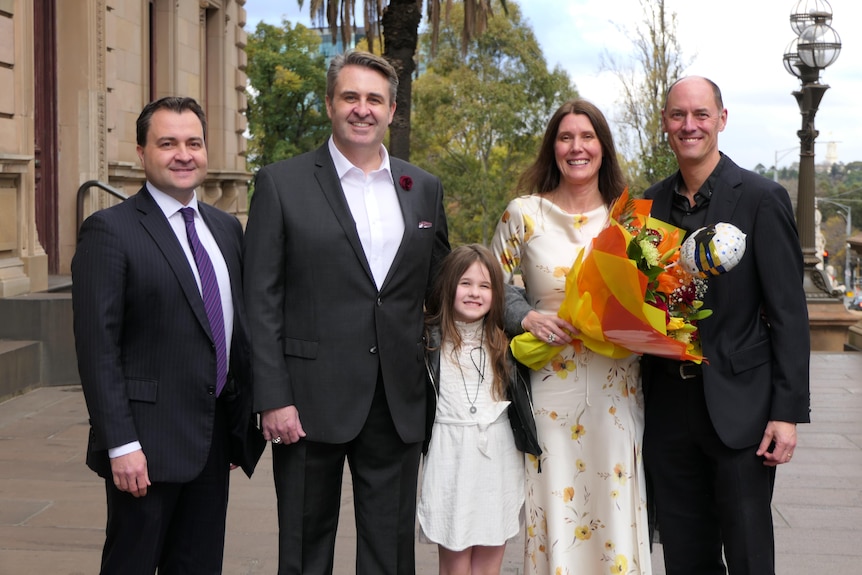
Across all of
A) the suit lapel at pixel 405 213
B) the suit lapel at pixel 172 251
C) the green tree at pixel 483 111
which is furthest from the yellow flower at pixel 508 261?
the green tree at pixel 483 111

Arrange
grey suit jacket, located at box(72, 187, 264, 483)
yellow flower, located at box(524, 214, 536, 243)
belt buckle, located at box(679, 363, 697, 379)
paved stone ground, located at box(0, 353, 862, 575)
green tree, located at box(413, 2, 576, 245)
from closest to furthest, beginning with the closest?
1. grey suit jacket, located at box(72, 187, 264, 483)
2. belt buckle, located at box(679, 363, 697, 379)
3. yellow flower, located at box(524, 214, 536, 243)
4. paved stone ground, located at box(0, 353, 862, 575)
5. green tree, located at box(413, 2, 576, 245)

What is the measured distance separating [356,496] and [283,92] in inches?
1802

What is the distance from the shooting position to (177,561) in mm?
3588

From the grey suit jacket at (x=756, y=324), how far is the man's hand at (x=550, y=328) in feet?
1.72

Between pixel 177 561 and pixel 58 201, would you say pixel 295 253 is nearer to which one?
pixel 177 561

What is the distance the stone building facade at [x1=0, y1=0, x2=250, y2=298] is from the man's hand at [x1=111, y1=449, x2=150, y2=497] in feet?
22.3

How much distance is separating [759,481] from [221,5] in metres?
17.0

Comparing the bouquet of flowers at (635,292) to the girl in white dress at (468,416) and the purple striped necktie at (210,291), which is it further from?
the purple striped necktie at (210,291)

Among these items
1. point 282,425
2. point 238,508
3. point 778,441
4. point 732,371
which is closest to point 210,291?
point 282,425

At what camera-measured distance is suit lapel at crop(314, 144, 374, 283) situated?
12.0 feet

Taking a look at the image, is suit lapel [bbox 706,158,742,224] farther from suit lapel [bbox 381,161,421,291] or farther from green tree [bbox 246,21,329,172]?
green tree [bbox 246,21,329,172]

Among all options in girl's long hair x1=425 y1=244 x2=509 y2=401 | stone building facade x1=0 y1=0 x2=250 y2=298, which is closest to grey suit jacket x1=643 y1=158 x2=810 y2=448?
girl's long hair x1=425 y1=244 x2=509 y2=401

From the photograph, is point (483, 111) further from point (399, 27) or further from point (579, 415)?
point (579, 415)

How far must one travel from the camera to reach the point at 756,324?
3.84 meters
